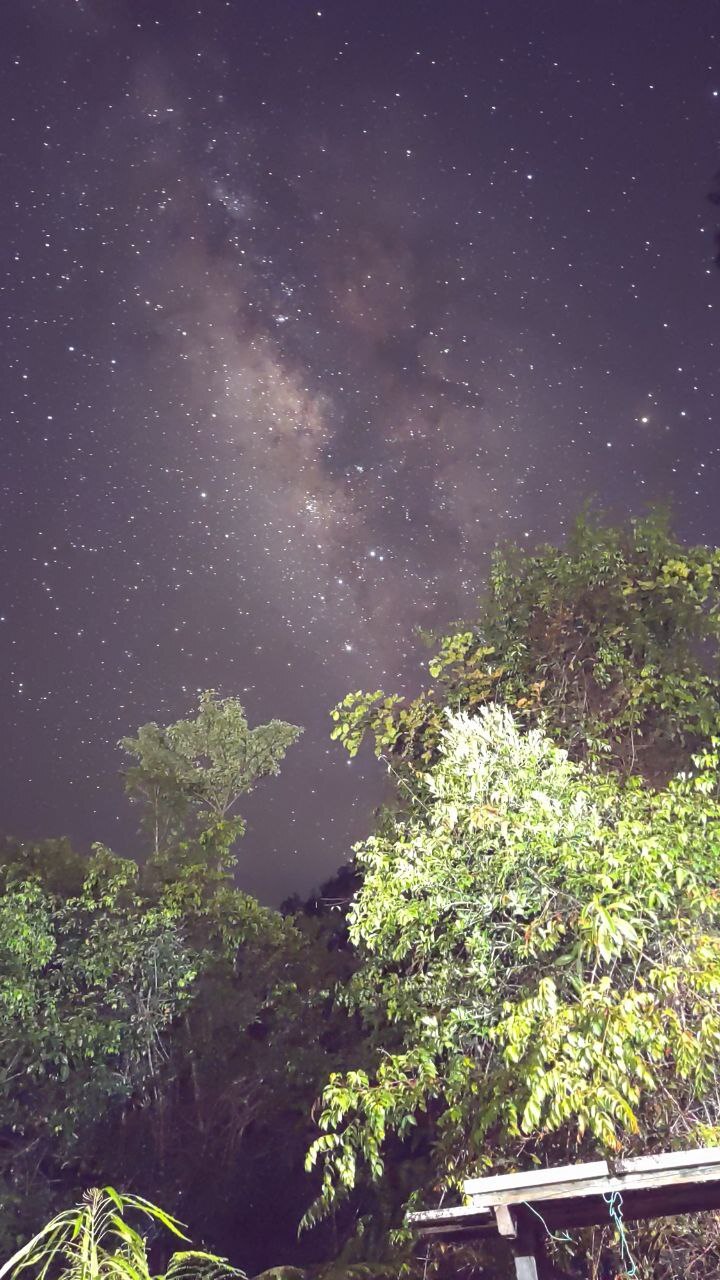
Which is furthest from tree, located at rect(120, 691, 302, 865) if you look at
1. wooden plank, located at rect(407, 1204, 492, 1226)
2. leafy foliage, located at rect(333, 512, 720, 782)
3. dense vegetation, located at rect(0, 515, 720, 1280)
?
wooden plank, located at rect(407, 1204, 492, 1226)

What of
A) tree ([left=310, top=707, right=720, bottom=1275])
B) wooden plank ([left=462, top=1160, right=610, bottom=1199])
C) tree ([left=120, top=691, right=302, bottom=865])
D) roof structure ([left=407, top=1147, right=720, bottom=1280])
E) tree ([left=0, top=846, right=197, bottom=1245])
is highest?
tree ([left=120, top=691, right=302, bottom=865])

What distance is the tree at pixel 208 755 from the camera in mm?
16406

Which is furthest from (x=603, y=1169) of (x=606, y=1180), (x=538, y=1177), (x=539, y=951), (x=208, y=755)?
(x=208, y=755)

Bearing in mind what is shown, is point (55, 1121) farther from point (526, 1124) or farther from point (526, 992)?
point (526, 1124)

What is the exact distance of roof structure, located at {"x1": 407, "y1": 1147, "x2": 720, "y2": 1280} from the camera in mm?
3758

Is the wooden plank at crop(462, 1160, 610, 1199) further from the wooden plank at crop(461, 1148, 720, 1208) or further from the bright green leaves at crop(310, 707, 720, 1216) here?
the bright green leaves at crop(310, 707, 720, 1216)

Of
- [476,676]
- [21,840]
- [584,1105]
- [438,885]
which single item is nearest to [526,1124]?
[584,1105]

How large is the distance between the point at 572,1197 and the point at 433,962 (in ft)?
11.5

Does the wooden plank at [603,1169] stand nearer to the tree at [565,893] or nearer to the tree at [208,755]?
the tree at [565,893]

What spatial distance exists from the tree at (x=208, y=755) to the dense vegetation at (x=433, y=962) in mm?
64

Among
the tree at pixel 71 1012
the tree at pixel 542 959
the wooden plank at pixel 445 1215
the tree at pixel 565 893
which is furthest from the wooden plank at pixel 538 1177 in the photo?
the tree at pixel 71 1012

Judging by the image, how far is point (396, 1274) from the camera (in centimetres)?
941

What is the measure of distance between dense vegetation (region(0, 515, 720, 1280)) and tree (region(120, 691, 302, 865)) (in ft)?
0.21

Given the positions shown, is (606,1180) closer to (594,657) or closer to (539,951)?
(539,951)
